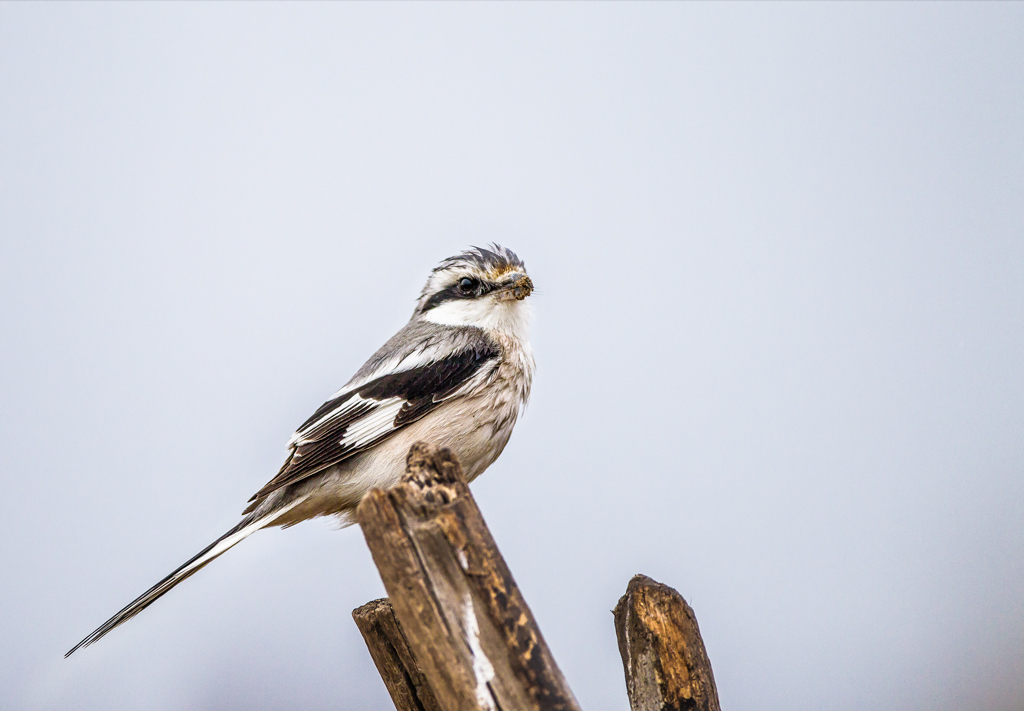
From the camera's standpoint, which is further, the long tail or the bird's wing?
the bird's wing

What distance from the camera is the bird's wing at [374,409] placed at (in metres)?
1.73

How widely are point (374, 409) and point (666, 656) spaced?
2.78 ft

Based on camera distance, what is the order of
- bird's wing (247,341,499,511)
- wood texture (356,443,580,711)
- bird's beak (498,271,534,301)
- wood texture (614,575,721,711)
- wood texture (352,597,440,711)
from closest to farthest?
wood texture (356,443,580,711) → wood texture (614,575,721,711) → wood texture (352,597,440,711) → bird's wing (247,341,499,511) → bird's beak (498,271,534,301)

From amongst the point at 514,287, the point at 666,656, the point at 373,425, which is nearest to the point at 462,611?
the point at 666,656

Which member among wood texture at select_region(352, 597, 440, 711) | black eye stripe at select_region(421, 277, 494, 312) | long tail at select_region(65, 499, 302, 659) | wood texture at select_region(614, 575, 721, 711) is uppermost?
black eye stripe at select_region(421, 277, 494, 312)

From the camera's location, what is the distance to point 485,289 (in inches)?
78.5

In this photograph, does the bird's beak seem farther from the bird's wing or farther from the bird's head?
the bird's wing

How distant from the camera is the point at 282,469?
177 centimetres

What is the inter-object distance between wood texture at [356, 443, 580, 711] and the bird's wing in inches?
26.7

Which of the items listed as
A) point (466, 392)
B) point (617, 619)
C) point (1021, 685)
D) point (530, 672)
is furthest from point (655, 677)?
point (1021, 685)

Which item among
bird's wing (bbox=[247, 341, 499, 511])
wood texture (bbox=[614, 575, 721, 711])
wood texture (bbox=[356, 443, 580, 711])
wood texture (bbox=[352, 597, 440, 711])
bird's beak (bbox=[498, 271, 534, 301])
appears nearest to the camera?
wood texture (bbox=[356, 443, 580, 711])

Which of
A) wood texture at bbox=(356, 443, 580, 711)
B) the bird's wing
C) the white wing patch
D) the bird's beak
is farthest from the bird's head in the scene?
wood texture at bbox=(356, 443, 580, 711)

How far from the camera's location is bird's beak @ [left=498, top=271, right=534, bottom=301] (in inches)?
77.6

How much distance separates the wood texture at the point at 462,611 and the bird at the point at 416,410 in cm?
62
